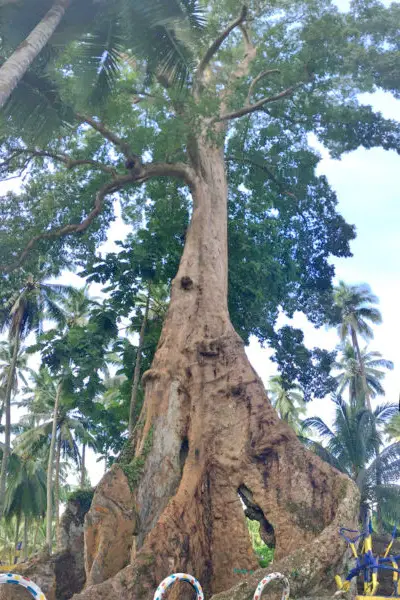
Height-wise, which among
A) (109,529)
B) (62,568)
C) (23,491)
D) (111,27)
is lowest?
(62,568)

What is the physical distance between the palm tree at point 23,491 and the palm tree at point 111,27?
22.9 meters

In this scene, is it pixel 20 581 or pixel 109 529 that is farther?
pixel 109 529

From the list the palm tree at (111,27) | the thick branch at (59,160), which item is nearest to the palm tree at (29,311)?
the thick branch at (59,160)

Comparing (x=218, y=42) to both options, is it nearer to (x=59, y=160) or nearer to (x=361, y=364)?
(x=59, y=160)

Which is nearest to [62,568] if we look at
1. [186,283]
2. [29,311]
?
[186,283]

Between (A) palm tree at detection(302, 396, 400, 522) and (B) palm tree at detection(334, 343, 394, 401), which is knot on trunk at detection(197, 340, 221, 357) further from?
(B) palm tree at detection(334, 343, 394, 401)

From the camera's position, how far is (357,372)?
3350 centimetres

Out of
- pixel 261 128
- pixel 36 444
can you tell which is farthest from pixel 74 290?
pixel 261 128

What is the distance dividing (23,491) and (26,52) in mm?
26405

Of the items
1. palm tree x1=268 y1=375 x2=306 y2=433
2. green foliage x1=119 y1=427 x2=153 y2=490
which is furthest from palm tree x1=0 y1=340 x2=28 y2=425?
green foliage x1=119 y1=427 x2=153 y2=490

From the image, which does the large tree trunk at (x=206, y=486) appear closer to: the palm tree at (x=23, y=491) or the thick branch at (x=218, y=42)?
the thick branch at (x=218, y=42)

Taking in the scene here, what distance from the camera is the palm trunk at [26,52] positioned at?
658 centimetres

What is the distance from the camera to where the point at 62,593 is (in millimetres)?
8422

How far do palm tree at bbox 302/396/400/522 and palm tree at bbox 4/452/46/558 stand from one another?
15.8 metres
